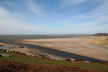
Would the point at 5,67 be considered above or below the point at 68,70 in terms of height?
above

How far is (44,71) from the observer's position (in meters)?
7.78

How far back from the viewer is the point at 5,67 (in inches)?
301

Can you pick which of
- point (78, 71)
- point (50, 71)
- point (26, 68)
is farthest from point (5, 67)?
point (78, 71)

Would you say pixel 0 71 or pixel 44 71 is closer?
pixel 0 71

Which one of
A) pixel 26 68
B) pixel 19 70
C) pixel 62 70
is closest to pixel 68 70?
pixel 62 70

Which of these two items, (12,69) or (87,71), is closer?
(12,69)

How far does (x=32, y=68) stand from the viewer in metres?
→ 8.18

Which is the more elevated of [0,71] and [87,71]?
[0,71]

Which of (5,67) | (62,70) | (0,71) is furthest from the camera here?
(62,70)

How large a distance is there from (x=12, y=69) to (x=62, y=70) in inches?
169

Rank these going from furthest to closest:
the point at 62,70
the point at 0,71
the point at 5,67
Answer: the point at 62,70, the point at 5,67, the point at 0,71

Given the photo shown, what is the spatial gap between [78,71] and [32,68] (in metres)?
4.12

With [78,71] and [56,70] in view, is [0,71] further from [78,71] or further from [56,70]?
[78,71]

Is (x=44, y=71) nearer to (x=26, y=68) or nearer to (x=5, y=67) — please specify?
(x=26, y=68)
